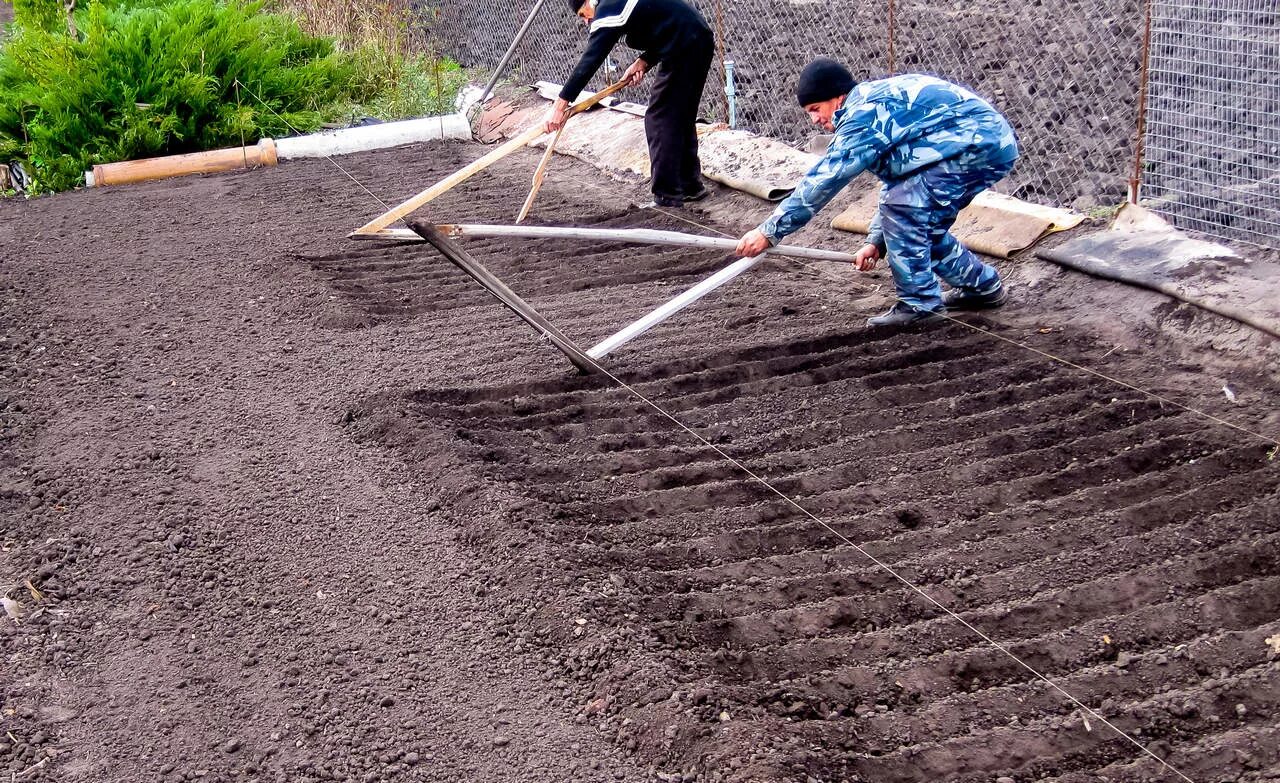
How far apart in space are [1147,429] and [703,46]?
4.29 meters

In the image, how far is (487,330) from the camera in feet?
18.4

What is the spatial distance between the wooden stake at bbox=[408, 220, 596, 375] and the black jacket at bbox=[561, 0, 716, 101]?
260 cm

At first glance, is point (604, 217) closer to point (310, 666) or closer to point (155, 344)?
point (155, 344)

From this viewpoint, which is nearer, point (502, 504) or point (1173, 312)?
point (502, 504)

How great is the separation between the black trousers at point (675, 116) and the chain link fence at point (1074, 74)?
1.14 meters

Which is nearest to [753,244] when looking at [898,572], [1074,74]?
[898,572]

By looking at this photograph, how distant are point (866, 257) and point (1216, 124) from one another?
2843mm

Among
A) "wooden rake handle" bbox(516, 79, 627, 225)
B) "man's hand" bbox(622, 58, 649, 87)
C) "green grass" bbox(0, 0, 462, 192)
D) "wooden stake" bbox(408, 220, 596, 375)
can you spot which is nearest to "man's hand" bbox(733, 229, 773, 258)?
"wooden stake" bbox(408, 220, 596, 375)

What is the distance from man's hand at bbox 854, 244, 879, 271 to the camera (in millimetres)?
5082

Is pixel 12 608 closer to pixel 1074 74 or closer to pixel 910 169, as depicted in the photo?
pixel 910 169

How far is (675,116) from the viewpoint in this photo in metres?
7.39

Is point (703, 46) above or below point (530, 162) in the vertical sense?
above

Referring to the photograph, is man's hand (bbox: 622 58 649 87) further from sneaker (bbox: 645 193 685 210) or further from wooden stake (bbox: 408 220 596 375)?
wooden stake (bbox: 408 220 596 375)

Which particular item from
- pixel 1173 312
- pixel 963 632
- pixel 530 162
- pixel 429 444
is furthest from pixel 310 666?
pixel 530 162
